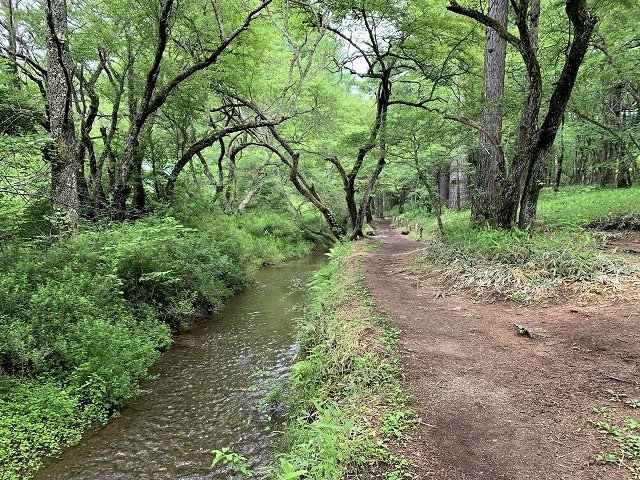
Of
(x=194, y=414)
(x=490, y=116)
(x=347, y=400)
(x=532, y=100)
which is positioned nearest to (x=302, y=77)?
(x=490, y=116)

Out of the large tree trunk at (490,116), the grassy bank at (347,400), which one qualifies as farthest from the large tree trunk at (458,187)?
the grassy bank at (347,400)

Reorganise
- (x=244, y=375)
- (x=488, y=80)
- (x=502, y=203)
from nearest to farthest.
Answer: (x=244, y=375), (x=502, y=203), (x=488, y=80)

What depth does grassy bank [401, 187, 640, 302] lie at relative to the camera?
4.89 metres

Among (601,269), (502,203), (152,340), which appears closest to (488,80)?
(502,203)

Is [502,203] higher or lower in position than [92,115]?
lower

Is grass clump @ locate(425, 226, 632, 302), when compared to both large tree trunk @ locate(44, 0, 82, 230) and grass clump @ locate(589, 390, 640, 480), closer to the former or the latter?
grass clump @ locate(589, 390, 640, 480)

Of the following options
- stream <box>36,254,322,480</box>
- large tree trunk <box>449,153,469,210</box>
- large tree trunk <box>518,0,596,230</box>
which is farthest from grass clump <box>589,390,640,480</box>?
large tree trunk <box>449,153,469,210</box>

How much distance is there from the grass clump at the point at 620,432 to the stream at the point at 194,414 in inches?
113

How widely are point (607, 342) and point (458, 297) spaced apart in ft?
7.33

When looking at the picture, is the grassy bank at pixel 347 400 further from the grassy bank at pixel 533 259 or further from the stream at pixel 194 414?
the grassy bank at pixel 533 259

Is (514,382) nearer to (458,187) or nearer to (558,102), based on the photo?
(558,102)

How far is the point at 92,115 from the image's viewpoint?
1032cm

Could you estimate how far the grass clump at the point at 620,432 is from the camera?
210 cm

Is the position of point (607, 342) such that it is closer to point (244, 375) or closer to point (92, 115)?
point (244, 375)
